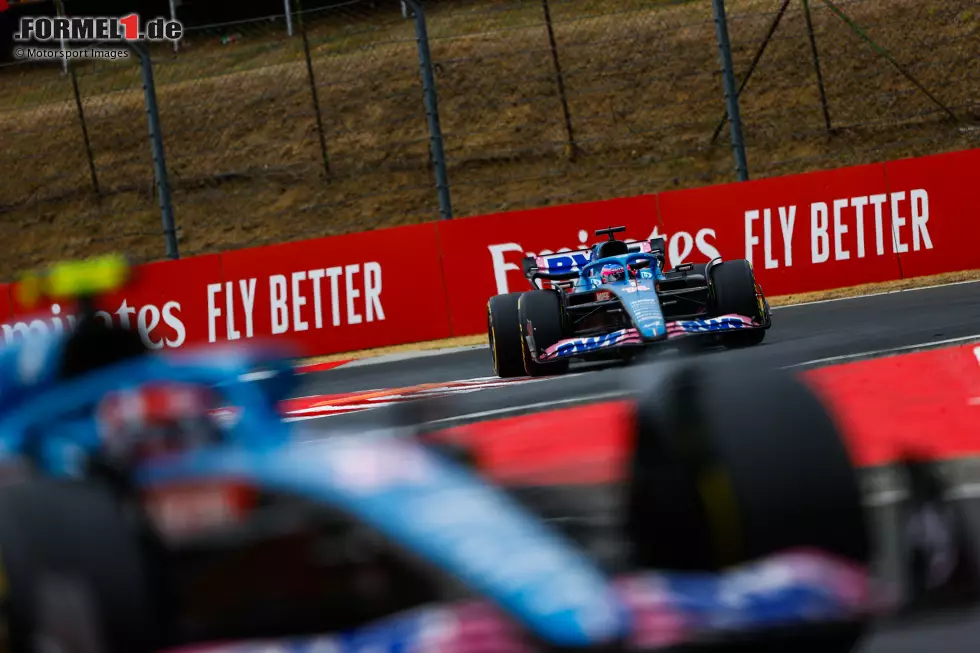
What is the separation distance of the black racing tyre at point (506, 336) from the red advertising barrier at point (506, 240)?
4114mm

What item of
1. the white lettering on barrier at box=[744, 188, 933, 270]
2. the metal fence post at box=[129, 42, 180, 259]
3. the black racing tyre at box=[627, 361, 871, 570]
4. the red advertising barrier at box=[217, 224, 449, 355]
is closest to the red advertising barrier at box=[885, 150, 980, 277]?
the white lettering on barrier at box=[744, 188, 933, 270]

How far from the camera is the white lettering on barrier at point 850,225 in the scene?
15750mm

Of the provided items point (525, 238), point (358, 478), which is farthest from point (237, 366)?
point (525, 238)

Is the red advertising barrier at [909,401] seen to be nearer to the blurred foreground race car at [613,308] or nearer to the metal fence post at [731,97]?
the blurred foreground race car at [613,308]

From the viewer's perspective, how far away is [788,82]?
104 feet

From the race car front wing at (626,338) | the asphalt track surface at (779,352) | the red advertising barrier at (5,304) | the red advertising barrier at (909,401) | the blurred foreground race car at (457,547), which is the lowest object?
the asphalt track surface at (779,352)

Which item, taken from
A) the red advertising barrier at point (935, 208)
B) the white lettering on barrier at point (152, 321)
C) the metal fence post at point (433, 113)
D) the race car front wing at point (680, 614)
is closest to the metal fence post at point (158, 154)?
the white lettering on barrier at point (152, 321)

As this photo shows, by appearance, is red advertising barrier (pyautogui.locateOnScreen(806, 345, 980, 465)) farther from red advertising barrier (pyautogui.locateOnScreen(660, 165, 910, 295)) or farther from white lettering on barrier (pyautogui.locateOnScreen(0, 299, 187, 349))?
white lettering on barrier (pyautogui.locateOnScreen(0, 299, 187, 349))

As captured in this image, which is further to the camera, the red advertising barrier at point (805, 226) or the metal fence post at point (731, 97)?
the metal fence post at point (731, 97)

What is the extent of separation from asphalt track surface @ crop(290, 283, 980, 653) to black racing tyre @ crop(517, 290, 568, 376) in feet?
1.21

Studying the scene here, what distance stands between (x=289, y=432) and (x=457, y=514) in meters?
1.88

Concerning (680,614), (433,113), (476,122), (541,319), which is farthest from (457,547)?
(476,122)

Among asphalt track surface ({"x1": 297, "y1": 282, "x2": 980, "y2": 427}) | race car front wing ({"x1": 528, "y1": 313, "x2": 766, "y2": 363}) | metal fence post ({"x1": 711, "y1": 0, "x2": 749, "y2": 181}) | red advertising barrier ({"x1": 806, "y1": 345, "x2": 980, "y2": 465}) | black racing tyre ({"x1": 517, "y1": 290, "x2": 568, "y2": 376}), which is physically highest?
metal fence post ({"x1": 711, "y1": 0, "x2": 749, "y2": 181})

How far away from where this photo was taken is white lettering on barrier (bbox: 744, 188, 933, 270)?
1575cm
